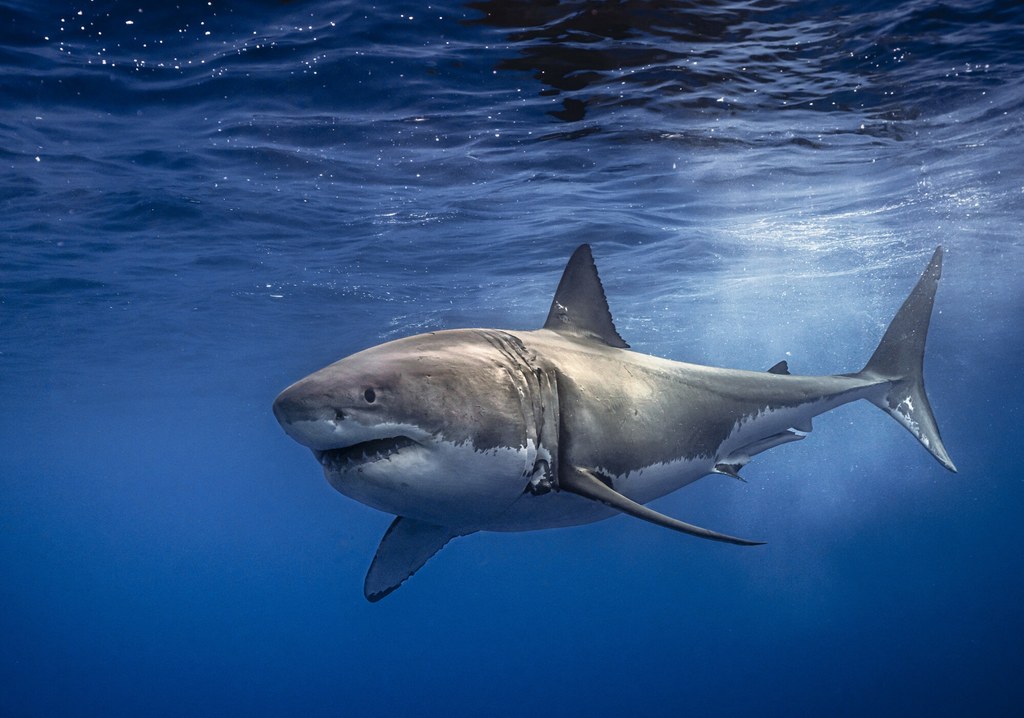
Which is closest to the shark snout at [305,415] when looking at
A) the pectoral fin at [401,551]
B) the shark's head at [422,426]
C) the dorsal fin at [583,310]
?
the shark's head at [422,426]

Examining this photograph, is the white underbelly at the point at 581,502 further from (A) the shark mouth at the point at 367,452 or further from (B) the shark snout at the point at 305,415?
(B) the shark snout at the point at 305,415

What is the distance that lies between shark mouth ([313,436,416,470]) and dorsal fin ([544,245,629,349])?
2.37 metres

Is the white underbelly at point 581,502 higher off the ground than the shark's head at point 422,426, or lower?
lower

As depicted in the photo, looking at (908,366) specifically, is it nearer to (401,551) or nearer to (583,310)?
(583,310)

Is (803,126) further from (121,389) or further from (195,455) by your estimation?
(195,455)

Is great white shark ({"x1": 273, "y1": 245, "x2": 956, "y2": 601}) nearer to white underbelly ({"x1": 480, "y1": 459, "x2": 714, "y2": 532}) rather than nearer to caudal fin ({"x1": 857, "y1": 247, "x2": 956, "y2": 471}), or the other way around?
white underbelly ({"x1": 480, "y1": 459, "x2": 714, "y2": 532})

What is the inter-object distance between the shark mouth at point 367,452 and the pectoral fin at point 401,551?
4.64 ft

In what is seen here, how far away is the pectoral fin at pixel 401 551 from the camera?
4375 millimetres

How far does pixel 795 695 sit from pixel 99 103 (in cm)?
3698

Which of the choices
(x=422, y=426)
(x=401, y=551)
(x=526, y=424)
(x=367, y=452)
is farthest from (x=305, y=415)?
(x=401, y=551)

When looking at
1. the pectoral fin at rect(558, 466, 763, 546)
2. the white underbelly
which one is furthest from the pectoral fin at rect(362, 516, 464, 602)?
the pectoral fin at rect(558, 466, 763, 546)

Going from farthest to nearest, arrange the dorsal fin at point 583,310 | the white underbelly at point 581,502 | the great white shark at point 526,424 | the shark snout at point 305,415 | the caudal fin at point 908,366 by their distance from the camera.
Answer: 1. the caudal fin at point 908,366
2. the dorsal fin at point 583,310
3. the white underbelly at point 581,502
4. the great white shark at point 526,424
5. the shark snout at point 305,415

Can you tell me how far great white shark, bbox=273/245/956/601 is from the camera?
2.94m

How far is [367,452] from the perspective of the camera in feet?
9.80
